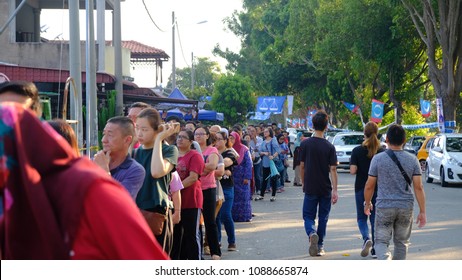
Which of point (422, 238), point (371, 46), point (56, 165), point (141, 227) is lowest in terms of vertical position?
point (422, 238)

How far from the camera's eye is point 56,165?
1970 millimetres

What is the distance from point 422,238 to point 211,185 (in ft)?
13.0

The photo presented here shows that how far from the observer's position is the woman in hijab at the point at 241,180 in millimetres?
14125

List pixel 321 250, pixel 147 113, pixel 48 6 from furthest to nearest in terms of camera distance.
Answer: pixel 48 6
pixel 321 250
pixel 147 113

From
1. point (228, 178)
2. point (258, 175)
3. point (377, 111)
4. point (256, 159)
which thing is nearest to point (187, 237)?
point (228, 178)

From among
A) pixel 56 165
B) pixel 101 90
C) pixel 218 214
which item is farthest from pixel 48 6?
pixel 56 165

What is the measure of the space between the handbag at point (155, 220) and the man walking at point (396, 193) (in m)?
2.67

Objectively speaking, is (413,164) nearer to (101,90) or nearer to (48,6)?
(101,90)

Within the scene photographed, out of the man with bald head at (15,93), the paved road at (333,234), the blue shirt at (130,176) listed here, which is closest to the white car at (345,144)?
the paved road at (333,234)

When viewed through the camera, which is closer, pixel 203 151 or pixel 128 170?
pixel 128 170

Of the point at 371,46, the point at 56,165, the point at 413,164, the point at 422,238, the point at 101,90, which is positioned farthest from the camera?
the point at 371,46

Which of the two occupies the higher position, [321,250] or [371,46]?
[371,46]

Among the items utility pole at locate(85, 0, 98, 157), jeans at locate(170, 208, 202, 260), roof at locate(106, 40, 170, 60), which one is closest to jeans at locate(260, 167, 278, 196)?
utility pole at locate(85, 0, 98, 157)

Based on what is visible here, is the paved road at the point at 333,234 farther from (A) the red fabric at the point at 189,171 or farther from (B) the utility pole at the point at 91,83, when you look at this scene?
(B) the utility pole at the point at 91,83
